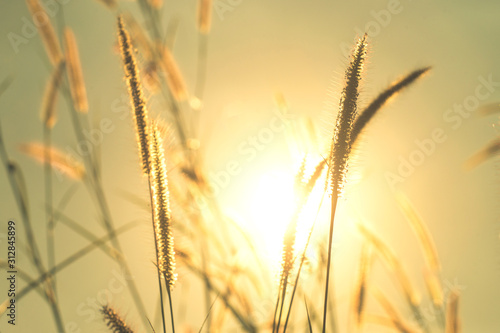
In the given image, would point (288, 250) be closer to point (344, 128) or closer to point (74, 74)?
point (344, 128)

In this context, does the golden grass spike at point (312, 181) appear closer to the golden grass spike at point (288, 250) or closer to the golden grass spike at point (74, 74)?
the golden grass spike at point (288, 250)

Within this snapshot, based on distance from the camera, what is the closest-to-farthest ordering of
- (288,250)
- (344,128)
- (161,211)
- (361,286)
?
(344,128) < (288,250) < (161,211) < (361,286)

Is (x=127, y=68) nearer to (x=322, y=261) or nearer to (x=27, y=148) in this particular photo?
(x=27, y=148)

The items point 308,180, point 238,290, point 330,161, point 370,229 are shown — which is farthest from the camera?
point 370,229

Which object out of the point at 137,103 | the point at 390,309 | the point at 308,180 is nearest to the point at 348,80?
the point at 308,180

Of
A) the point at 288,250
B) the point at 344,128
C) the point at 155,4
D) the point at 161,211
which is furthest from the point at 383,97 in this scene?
the point at 155,4

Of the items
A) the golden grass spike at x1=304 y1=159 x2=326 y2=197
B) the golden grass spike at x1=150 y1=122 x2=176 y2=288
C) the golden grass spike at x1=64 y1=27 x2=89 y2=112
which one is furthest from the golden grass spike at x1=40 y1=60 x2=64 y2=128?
the golden grass spike at x1=304 y1=159 x2=326 y2=197

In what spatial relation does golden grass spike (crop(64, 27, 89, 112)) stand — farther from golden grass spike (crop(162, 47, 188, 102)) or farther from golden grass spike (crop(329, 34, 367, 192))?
golden grass spike (crop(329, 34, 367, 192))
